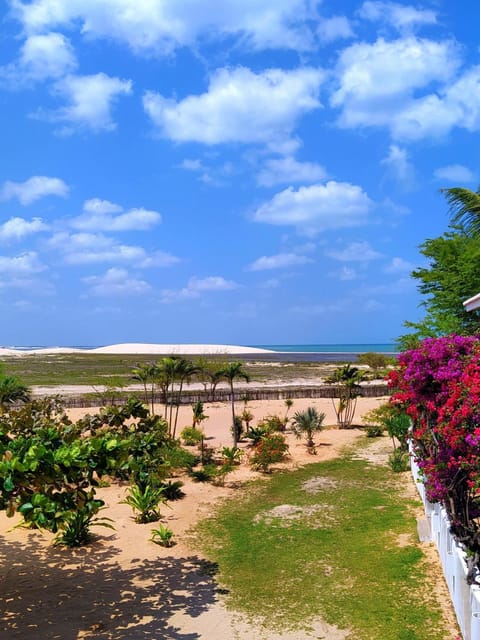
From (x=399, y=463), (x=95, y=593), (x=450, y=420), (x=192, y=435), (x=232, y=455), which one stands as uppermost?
(x=450, y=420)

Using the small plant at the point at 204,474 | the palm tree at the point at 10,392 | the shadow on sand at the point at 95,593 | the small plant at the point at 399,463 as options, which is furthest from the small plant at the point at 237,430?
the shadow on sand at the point at 95,593

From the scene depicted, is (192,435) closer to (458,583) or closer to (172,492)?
(172,492)

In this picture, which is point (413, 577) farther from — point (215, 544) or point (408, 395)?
point (215, 544)

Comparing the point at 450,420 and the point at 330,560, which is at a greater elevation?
the point at 450,420

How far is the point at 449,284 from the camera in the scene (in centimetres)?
2395

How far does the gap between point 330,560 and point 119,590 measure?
4.10 metres

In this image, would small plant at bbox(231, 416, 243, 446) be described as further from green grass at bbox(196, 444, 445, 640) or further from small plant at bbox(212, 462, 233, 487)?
green grass at bbox(196, 444, 445, 640)

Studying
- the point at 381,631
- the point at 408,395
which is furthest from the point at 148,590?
the point at 408,395

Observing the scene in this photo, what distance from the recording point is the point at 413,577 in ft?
31.5

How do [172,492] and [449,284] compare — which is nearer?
[172,492]

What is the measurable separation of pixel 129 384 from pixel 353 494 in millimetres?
42023

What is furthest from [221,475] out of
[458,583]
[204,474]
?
[458,583]

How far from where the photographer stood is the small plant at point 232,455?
18703 mm

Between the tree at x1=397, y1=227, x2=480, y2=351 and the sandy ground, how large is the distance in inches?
541
